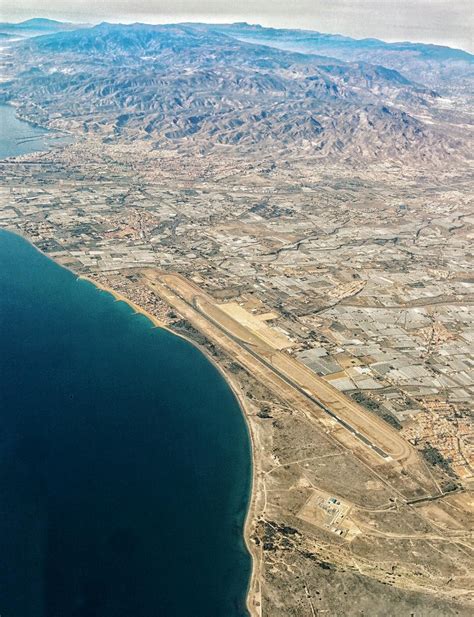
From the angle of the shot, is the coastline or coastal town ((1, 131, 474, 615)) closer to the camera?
the coastline

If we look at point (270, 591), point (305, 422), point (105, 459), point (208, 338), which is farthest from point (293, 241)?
point (270, 591)

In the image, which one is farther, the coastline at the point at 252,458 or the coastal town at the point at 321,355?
the coastal town at the point at 321,355

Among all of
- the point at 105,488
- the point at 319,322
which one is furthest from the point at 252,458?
the point at 319,322

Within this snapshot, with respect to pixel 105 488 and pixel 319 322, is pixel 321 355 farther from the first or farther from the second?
pixel 105 488

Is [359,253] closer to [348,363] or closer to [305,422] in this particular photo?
[348,363]

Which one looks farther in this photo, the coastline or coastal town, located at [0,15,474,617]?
coastal town, located at [0,15,474,617]
